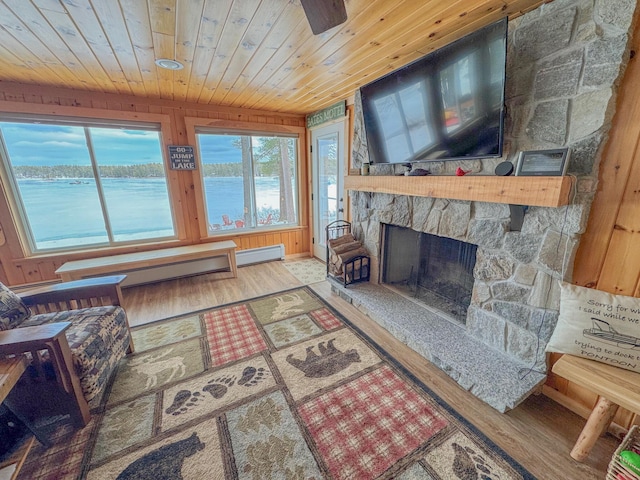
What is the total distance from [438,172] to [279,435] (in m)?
2.01

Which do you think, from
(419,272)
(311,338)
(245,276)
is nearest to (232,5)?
(311,338)

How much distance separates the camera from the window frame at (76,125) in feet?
8.57

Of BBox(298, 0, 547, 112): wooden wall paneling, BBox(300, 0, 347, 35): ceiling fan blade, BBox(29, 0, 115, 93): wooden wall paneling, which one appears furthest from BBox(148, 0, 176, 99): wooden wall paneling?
BBox(298, 0, 547, 112): wooden wall paneling

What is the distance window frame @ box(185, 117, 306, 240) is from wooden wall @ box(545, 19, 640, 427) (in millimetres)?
3340

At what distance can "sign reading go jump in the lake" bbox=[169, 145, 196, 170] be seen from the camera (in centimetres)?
320

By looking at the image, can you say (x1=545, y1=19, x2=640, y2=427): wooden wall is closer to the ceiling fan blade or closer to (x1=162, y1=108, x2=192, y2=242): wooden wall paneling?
the ceiling fan blade

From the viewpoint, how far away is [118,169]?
3.06 m

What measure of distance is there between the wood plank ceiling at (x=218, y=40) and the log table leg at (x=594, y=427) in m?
2.02

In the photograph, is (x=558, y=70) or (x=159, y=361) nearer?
(x=558, y=70)

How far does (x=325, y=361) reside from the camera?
1893mm

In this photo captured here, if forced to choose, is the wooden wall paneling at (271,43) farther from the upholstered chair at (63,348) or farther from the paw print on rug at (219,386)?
the paw print on rug at (219,386)

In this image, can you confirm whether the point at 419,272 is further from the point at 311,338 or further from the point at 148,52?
the point at 148,52

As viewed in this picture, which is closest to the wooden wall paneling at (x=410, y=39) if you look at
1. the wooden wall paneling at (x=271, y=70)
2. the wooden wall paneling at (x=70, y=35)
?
the wooden wall paneling at (x=271, y=70)

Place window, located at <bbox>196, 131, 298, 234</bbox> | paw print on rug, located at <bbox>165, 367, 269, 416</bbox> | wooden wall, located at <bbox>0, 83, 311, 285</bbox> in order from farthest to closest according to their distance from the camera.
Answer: window, located at <bbox>196, 131, 298, 234</bbox>, wooden wall, located at <bbox>0, 83, 311, 285</bbox>, paw print on rug, located at <bbox>165, 367, 269, 416</bbox>
